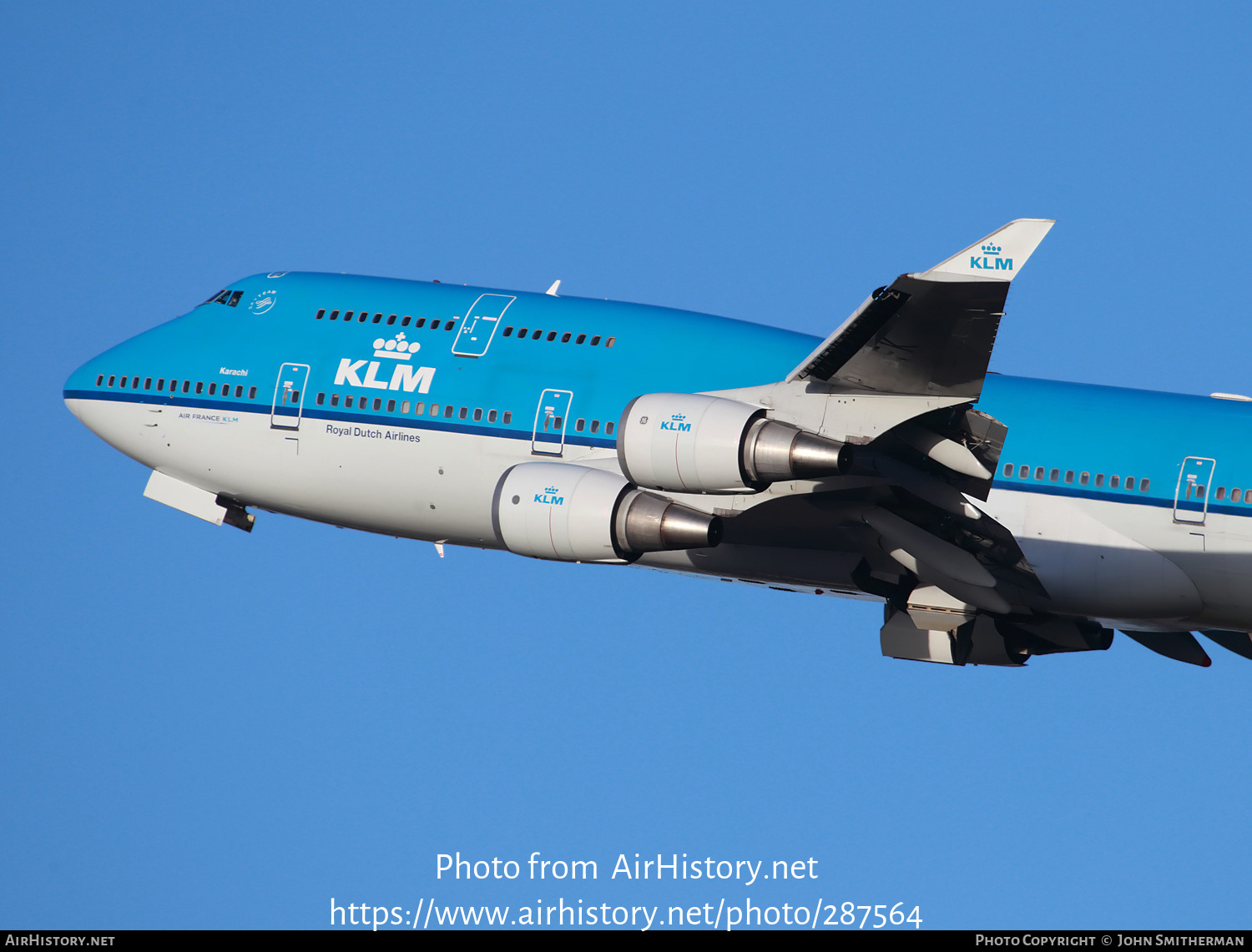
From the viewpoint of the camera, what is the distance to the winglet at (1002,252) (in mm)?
19156

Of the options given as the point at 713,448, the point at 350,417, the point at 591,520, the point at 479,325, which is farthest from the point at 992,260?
the point at 350,417

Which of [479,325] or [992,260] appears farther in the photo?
[479,325]

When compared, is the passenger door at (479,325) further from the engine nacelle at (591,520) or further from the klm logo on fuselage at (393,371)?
the engine nacelle at (591,520)

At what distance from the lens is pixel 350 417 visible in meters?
27.3

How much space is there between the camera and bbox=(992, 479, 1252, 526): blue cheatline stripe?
77.5 ft

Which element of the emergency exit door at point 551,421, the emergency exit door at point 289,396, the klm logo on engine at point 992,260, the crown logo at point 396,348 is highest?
the crown logo at point 396,348

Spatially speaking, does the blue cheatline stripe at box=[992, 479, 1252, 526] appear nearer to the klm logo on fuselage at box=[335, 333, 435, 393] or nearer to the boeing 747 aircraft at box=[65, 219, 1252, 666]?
the boeing 747 aircraft at box=[65, 219, 1252, 666]

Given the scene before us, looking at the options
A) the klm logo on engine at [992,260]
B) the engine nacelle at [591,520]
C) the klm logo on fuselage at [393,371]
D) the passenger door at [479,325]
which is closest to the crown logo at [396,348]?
the klm logo on fuselage at [393,371]

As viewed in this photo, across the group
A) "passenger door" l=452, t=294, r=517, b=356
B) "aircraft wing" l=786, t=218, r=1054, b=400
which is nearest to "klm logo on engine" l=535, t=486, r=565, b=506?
"aircraft wing" l=786, t=218, r=1054, b=400

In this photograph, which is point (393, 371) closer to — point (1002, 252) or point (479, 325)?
point (479, 325)

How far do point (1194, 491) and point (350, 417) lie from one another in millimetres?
13340

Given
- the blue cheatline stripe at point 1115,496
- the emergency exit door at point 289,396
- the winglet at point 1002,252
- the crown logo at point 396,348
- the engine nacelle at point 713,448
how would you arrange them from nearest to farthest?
1. the winglet at point 1002,252
2. the engine nacelle at point 713,448
3. the blue cheatline stripe at point 1115,496
4. the crown logo at point 396,348
5. the emergency exit door at point 289,396

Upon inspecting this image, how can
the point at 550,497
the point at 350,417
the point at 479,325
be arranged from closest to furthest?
the point at 550,497, the point at 479,325, the point at 350,417

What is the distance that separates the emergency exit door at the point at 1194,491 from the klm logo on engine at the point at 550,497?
891 cm
